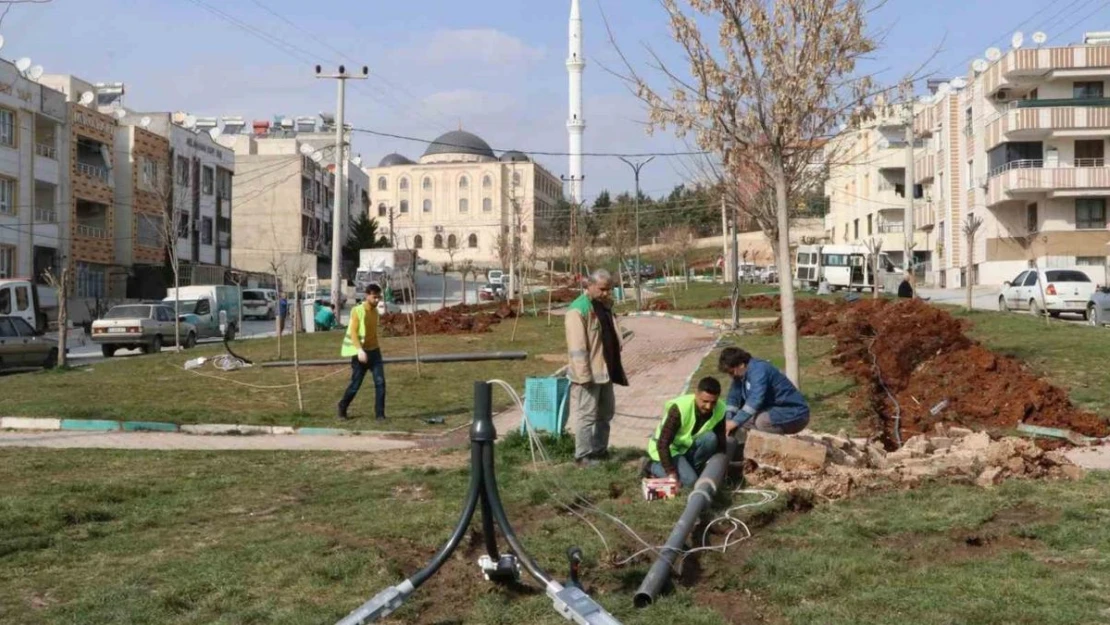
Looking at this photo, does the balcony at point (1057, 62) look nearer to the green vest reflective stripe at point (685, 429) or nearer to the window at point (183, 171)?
the window at point (183, 171)

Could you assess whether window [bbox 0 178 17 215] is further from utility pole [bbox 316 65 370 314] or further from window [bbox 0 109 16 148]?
utility pole [bbox 316 65 370 314]

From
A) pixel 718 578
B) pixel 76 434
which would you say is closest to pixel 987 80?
pixel 76 434

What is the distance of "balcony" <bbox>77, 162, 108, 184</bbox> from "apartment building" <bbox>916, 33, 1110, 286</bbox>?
131 ft

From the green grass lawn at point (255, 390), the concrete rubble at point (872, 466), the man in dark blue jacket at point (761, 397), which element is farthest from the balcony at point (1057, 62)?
the man in dark blue jacket at point (761, 397)

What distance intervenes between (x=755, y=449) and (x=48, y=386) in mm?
14225

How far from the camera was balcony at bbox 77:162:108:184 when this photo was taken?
52.0 m

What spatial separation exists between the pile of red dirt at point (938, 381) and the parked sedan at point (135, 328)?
19.4m

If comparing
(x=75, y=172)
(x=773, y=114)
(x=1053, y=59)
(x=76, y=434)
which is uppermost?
(x=1053, y=59)

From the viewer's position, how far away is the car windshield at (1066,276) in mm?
33594

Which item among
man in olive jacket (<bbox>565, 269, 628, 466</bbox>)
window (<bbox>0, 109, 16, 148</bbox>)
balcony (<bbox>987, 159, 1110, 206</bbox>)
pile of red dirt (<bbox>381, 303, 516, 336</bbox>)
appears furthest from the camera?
balcony (<bbox>987, 159, 1110, 206</bbox>)

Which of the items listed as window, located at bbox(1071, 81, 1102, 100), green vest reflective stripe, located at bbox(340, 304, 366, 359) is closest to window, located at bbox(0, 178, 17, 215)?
green vest reflective stripe, located at bbox(340, 304, 366, 359)

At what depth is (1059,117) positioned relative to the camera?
5056cm

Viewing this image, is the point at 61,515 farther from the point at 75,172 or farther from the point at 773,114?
the point at 75,172

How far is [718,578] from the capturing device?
6312mm
